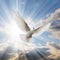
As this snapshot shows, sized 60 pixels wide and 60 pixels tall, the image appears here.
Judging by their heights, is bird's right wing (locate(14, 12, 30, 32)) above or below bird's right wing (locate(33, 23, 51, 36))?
above

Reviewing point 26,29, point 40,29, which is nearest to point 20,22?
point 26,29

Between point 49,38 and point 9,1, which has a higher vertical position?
point 9,1

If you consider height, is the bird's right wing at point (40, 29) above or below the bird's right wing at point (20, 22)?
below

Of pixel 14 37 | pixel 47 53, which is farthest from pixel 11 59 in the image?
pixel 47 53

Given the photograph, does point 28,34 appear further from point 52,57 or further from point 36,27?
point 52,57

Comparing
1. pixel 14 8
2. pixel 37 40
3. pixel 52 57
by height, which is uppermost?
pixel 14 8

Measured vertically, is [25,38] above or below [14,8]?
below

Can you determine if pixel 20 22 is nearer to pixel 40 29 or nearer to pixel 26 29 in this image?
pixel 26 29

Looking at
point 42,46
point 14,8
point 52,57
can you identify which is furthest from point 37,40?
point 14,8

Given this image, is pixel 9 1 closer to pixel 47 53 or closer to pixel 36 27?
pixel 36 27
